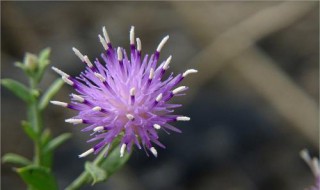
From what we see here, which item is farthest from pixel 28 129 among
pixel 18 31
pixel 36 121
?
pixel 18 31

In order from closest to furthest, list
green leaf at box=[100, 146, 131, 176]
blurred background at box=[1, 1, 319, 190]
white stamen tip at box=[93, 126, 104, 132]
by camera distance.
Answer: white stamen tip at box=[93, 126, 104, 132] < green leaf at box=[100, 146, 131, 176] < blurred background at box=[1, 1, 319, 190]

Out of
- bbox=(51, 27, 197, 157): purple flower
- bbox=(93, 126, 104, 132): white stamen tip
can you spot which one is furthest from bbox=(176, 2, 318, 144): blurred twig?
bbox=(93, 126, 104, 132): white stamen tip

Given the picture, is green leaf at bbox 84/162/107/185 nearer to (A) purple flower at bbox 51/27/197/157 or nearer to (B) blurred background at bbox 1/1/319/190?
(A) purple flower at bbox 51/27/197/157

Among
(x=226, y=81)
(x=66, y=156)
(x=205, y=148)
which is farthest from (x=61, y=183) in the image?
(x=226, y=81)

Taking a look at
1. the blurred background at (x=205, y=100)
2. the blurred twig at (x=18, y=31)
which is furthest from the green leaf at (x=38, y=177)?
the blurred twig at (x=18, y=31)

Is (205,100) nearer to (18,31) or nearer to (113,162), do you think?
(18,31)

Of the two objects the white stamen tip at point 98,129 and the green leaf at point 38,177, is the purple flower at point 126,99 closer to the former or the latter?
the white stamen tip at point 98,129
